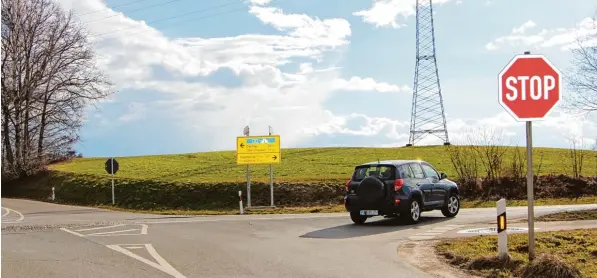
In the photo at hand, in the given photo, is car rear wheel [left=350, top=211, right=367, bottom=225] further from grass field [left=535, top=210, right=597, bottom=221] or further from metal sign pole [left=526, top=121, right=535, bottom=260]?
metal sign pole [left=526, top=121, right=535, bottom=260]

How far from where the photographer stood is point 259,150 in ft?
95.8

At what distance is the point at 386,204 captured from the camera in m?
16.1

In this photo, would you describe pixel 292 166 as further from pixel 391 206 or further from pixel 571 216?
pixel 571 216

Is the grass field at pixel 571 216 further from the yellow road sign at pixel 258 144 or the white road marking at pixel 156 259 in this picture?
the yellow road sign at pixel 258 144

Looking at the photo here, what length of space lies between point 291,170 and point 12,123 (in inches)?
909

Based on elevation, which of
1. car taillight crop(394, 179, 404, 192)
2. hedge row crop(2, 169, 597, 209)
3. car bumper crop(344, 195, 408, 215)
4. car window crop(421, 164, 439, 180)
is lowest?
hedge row crop(2, 169, 597, 209)

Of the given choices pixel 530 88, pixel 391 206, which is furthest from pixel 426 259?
pixel 391 206

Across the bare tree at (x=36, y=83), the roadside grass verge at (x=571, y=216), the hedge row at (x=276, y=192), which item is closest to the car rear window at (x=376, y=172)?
the roadside grass verge at (x=571, y=216)

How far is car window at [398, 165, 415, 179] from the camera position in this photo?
1652 cm

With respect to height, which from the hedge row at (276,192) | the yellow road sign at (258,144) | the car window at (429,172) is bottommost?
the hedge row at (276,192)

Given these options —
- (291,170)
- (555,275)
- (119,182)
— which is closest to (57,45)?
(119,182)

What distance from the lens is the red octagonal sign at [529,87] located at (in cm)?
852

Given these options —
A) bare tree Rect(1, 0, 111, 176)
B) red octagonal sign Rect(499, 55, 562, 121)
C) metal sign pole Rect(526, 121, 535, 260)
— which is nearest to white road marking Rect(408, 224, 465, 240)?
Answer: metal sign pole Rect(526, 121, 535, 260)

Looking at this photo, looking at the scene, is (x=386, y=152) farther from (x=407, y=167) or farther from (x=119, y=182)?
(x=407, y=167)
